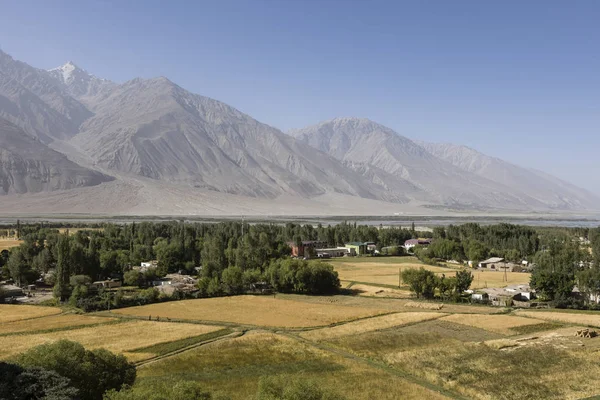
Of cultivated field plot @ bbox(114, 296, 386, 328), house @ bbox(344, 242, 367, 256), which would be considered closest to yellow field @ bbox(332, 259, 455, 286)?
house @ bbox(344, 242, 367, 256)

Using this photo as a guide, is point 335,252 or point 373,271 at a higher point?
point 335,252

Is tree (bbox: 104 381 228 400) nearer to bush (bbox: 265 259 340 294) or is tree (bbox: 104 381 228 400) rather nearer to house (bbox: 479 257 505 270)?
bush (bbox: 265 259 340 294)

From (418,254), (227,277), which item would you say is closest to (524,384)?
(227,277)

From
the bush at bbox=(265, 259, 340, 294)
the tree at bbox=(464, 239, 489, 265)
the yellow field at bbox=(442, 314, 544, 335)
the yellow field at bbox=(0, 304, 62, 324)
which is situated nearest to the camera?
the yellow field at bbox=(442, 314, 544, 335)

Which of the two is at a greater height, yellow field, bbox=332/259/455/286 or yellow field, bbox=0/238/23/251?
yellow field, bbox=0/238/23/251

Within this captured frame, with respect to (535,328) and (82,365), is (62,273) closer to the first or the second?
(82,365)

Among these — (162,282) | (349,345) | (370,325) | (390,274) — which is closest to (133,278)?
(162,282)
